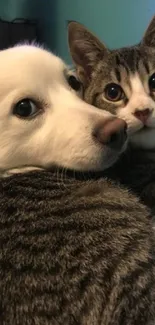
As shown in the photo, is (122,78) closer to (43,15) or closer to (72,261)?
(72,261)

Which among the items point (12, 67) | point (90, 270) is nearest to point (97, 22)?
point (12, 67)

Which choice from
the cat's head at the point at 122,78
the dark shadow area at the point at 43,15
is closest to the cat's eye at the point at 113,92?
the cat's head at the point at 122,78

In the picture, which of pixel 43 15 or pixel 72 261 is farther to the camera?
pixel 43 15

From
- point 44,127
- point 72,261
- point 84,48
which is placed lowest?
point 72,261

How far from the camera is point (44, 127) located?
3.44ft

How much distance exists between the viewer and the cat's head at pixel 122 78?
4.11 ft

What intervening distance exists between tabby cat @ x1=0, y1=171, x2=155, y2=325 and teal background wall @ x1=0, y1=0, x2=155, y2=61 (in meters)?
1.33

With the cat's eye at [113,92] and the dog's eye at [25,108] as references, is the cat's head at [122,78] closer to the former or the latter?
the cat's eye at [113,92]

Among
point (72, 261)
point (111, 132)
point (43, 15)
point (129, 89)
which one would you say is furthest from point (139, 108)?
point (43, 15)

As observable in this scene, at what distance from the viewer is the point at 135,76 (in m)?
1.35

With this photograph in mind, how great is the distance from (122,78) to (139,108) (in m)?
0.18

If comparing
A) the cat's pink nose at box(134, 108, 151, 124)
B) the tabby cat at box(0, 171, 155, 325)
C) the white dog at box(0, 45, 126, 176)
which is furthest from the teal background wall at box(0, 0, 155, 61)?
the tabby cat at box(0, 171, 155, 325)

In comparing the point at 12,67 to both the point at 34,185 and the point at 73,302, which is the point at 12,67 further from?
the point at 73,302

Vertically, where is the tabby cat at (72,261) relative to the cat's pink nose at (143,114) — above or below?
below
